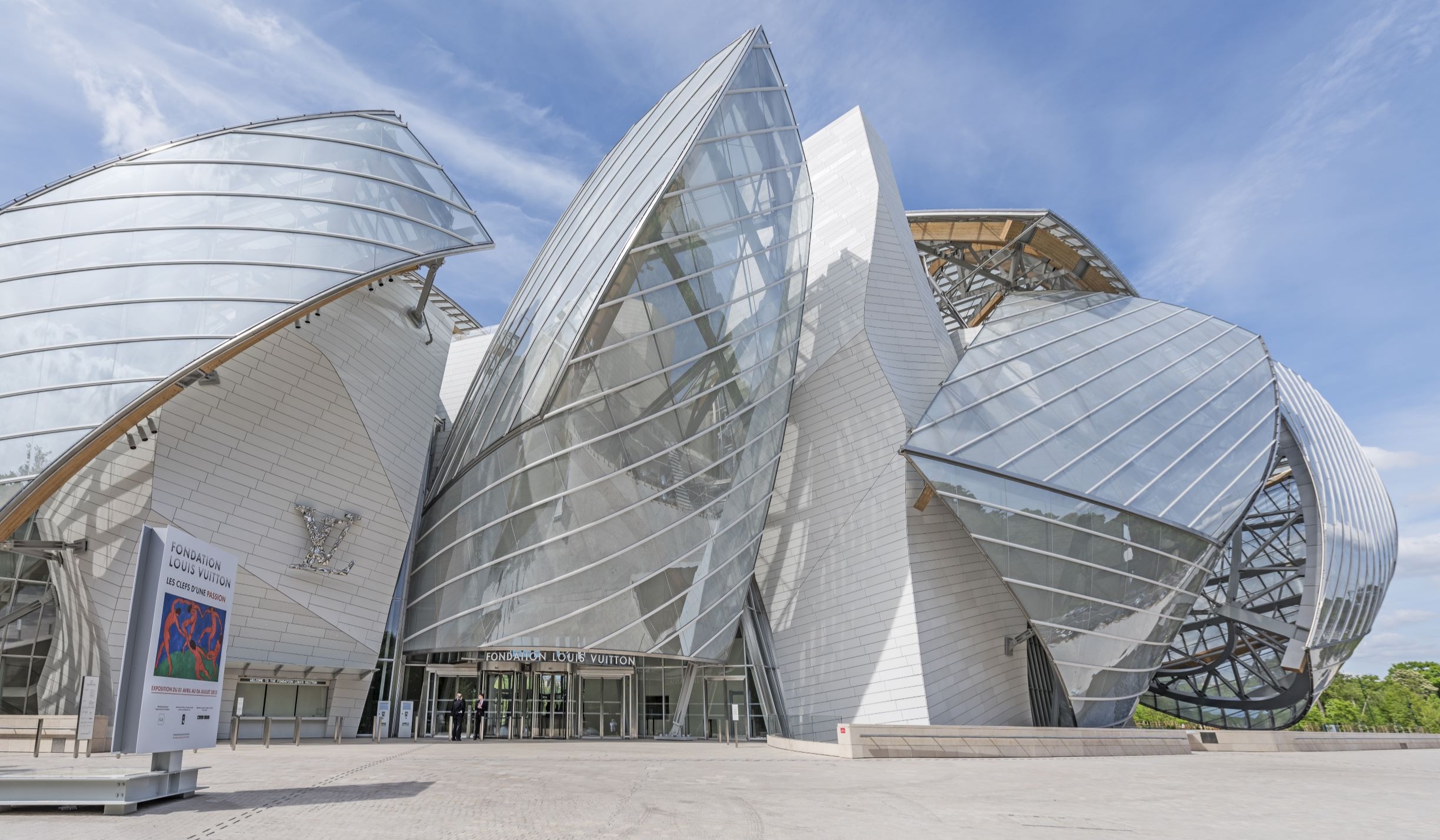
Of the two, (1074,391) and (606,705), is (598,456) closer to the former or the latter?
(606,705)

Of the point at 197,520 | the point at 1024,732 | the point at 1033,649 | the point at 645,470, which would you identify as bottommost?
the point at 1024,732

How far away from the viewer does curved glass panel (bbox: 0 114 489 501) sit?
18.3 metres

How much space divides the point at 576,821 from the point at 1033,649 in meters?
22.3

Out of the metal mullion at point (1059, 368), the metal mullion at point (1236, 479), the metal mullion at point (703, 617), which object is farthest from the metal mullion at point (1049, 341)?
the metal mullion at point (703, 617)

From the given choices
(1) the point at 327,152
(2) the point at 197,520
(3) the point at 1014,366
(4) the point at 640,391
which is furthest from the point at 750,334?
(2) the point at 197,520

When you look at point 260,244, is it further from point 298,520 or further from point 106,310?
point 298,520

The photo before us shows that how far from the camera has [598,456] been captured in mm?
22328

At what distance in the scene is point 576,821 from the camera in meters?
7.93

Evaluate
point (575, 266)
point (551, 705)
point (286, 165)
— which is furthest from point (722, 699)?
point (286, 165)

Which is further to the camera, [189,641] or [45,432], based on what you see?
[45,432]

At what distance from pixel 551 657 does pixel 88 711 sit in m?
10.7

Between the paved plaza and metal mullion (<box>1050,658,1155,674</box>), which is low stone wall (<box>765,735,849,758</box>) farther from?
metal mullion (<box>1050,658,1155,674</box>)

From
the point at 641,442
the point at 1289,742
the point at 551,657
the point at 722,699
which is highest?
the point at 641,442

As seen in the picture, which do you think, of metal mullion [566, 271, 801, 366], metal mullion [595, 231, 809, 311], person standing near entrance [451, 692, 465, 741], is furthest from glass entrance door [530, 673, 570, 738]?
metal mullion [595, 231, 809, 311]
